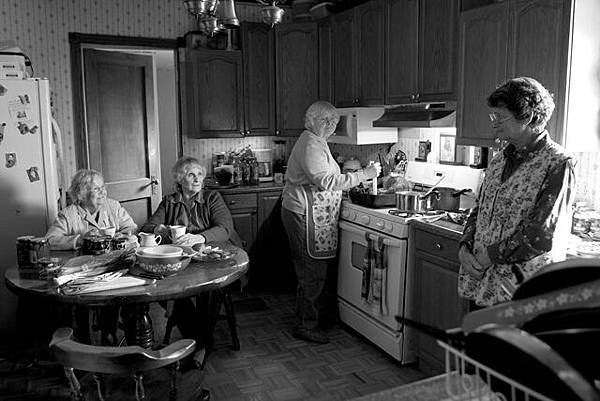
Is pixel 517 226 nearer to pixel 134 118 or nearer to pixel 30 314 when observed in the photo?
pixel 30 314

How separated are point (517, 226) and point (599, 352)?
1539 millimetres

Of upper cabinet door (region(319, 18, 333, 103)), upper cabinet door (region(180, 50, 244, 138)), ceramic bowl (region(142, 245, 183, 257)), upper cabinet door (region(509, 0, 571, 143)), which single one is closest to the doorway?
upper cabinet door (region(180, 50, 244, 138))

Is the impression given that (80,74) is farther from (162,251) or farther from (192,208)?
(162,251)

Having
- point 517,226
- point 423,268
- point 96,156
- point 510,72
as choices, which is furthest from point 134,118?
point 517,226

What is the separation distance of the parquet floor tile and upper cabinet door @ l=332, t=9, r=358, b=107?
176cm

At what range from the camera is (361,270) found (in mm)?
3629

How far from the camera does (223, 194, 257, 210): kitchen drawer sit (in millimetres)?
4578

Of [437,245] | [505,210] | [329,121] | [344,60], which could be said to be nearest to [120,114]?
[344,60]

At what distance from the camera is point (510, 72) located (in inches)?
109

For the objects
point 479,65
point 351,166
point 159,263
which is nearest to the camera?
point 159,263

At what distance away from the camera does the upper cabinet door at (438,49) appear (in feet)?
10.7

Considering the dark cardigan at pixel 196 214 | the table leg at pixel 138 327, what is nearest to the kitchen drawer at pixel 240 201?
the dark cardigan at pixel 196 214

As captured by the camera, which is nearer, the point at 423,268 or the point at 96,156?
the point at 423,268

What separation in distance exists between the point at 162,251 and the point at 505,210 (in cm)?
145
